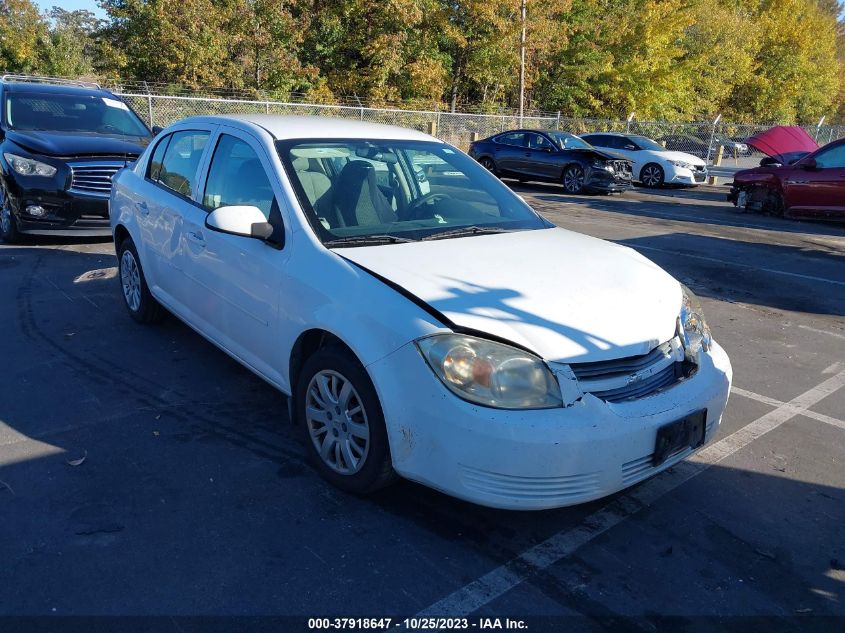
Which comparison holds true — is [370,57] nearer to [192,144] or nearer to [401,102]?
[401,102]

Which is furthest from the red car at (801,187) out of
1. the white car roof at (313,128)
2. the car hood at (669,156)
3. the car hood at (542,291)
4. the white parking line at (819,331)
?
the car hood at (542,291)

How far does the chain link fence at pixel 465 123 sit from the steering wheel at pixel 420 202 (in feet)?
48.4

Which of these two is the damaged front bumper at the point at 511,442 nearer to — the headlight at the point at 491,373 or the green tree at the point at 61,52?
the headlight at the point at 491,373

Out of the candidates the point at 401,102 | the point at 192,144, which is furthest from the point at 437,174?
the point at 401,102

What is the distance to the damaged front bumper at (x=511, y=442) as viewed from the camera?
2670 millimetres

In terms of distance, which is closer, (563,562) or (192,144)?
(563,562)

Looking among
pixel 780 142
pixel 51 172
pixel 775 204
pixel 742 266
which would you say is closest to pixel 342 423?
pixel 51 172

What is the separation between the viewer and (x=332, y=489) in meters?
3.34

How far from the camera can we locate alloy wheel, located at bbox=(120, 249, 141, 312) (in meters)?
5.53

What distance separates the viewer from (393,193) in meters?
4.10

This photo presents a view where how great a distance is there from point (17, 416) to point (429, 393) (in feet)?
8.86

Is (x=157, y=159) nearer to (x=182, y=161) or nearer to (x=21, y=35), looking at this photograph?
(x=182, y=161)

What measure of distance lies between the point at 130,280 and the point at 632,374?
428 centimetres

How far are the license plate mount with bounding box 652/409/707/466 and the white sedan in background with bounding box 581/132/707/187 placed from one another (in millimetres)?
17740
